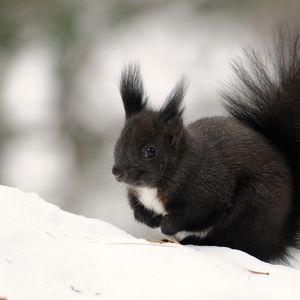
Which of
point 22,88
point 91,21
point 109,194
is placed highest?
point 91,21

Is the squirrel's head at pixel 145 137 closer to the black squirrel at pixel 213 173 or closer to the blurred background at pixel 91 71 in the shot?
the black squirrel at pixel 213 173

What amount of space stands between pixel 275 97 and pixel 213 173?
0.46 m

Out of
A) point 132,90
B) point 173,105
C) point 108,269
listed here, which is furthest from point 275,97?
point 108,269

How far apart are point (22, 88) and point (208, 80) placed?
4.92ft

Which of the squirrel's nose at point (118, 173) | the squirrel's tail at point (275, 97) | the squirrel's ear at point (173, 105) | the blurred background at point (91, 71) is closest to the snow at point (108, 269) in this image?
the squirrel's nose at point (118, 173)

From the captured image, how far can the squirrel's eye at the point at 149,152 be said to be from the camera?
3309mm

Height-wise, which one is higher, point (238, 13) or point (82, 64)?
point (238, 13)

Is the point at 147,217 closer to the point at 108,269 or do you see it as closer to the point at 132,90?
the point at 132,90

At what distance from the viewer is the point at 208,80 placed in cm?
771

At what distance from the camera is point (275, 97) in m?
3.62

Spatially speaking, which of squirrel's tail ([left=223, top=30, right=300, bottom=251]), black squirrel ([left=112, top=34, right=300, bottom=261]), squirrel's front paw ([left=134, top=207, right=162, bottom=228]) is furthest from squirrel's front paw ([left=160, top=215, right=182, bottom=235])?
squirrel's tail ([left=223, top=30, right=300, bottom=251])

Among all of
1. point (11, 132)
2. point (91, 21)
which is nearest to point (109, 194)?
point (11, 132)

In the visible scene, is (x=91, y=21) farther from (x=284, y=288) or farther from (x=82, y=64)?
(x=284, y=288)

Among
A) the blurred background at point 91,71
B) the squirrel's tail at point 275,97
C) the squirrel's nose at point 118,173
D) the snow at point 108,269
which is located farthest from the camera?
the blurred background at point 91,71
